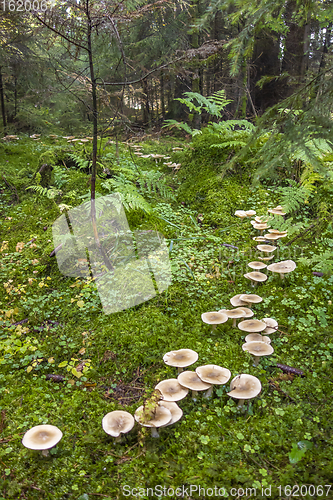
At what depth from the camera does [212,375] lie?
8.91ft

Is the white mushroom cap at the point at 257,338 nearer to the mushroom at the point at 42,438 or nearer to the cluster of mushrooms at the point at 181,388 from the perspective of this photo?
the cluster of mushrooms at the point at 181,388

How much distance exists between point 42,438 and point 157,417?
0.95 meters

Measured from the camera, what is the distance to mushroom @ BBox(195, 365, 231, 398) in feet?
8.64

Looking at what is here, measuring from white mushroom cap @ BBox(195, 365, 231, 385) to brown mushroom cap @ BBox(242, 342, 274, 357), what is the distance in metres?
0.39

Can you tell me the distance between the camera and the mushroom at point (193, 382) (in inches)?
104

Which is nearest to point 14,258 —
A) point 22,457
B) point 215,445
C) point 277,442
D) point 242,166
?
point 22,457

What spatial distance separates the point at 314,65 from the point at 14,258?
20.1m

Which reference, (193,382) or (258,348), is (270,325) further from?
(193,382)

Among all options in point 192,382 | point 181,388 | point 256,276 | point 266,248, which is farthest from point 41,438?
point 266,248

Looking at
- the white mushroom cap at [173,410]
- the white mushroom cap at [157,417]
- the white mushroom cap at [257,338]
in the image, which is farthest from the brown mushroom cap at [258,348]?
the white mushroom cap at [157,417]

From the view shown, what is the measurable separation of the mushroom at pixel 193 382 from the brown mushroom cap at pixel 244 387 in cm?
24

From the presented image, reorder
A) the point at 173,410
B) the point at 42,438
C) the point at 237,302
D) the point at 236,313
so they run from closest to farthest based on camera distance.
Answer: the point at 42,438
the point at 173,410
the point at 236,313
the point at 237,302

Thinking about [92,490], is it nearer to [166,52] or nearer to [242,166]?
[242,166]

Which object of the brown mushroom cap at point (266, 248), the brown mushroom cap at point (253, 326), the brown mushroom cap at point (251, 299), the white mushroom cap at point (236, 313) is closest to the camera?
the brown mushroom cap at point (253, 326)
